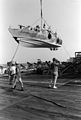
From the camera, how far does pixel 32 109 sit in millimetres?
5777

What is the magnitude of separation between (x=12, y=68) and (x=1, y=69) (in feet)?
36.6

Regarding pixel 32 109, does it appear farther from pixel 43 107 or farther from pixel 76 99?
pixel 76 99

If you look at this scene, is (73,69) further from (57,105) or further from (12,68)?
(57,105)

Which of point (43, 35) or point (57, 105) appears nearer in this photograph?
point (57, 105)

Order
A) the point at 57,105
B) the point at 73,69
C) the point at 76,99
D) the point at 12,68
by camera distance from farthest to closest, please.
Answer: the point at 73,69 → the point at 12,68 → the point at 76,99 → the point at 57,105

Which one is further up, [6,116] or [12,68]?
[12,68]

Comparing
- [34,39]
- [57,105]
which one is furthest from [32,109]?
[34,39]

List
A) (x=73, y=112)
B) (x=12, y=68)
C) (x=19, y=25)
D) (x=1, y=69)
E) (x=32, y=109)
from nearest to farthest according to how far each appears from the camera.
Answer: (x=73, y=112)
(x=32, y=109)
(x=12, y=68)
(x=1, y=69)
(x=19, y=25)

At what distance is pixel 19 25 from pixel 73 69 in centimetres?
1768

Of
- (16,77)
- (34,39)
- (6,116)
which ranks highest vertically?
(34,39)

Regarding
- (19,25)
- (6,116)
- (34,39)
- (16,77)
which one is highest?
(19,25)

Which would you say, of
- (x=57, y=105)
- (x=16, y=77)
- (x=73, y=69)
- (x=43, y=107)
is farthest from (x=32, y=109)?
(x=73, y=69)

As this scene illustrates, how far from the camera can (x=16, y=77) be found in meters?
10.2

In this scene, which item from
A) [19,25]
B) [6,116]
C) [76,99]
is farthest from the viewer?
[19,25]
